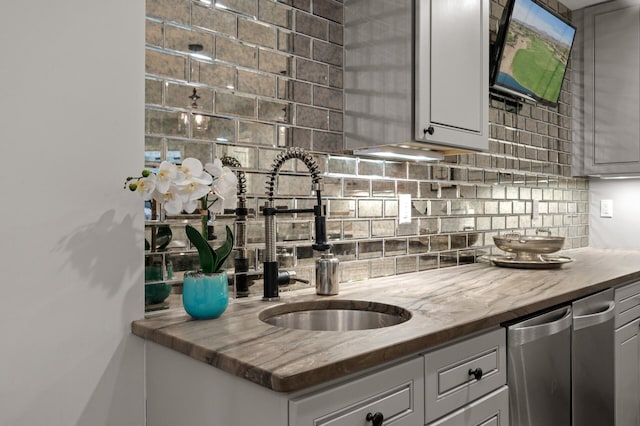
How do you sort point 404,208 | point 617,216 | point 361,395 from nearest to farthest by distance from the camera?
point 361,395 < point 404,208 < point 617,216

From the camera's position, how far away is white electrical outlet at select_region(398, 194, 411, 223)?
88.2 inches

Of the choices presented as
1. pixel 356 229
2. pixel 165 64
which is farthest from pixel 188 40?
pixel 356 229

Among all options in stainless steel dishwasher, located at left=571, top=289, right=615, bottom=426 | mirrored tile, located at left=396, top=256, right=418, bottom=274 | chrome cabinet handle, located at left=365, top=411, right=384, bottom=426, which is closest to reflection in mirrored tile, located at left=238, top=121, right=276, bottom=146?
mirrored tile, located at left=396, top=256, right=418, bottom=274

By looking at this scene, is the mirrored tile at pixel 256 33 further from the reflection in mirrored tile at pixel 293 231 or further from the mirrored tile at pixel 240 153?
the reflection in mirrored tile at pixel 293 231

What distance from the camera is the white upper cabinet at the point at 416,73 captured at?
179 centimetres

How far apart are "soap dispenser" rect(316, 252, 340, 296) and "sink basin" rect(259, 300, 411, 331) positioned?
83 mm

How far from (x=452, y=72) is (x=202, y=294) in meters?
1.28

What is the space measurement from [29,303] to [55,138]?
402 mm

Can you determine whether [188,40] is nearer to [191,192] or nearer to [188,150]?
[188,150]

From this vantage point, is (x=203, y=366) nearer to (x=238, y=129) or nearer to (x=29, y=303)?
(x=29, y=303)

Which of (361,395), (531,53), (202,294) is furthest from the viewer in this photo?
(531,53)

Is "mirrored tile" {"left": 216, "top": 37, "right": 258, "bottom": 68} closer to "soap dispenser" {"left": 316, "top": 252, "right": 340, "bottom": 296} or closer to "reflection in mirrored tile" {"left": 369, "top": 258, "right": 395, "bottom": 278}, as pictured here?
"soap dispenser" {"left": 316, "top": 252, "right": 340, "bottom": 296}

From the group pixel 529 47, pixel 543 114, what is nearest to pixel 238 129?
pixel 529 47

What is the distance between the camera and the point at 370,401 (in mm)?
1071
